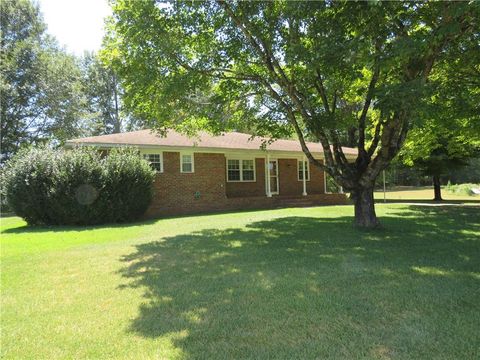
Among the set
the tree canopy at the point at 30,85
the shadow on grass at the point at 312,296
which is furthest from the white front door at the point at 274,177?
the tree canopy at the point at 30,85

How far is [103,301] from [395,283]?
158 inches

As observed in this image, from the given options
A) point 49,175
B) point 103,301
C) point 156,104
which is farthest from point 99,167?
point 103,301

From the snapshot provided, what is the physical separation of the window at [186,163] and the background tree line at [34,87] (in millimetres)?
17572

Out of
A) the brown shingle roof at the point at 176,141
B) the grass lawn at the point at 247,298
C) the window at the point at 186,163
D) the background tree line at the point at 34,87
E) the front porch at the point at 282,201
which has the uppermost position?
the background tree line at the point at 34,87

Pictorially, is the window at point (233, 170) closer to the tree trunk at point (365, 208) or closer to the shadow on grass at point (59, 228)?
the shadow on grass at point (59, 228)

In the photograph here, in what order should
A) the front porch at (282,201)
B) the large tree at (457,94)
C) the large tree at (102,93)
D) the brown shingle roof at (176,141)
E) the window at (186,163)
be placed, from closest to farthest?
the large tree at (457,94) < the brown shingle roof at (176,141) < the window at (186,163) < the front porch at (282,201) < the large tree at (102,93)

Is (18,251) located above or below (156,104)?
below

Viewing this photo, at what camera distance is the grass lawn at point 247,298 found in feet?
12.4

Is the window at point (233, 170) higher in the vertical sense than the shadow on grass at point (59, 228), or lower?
higher

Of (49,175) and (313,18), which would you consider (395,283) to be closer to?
(313,18)

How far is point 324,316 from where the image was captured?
4438 mm

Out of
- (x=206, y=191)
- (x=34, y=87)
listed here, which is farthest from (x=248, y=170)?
(x=34, y=87)

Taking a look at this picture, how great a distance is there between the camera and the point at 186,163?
18703mm

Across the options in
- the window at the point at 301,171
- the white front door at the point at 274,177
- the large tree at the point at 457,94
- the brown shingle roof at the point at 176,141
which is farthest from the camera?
the window at the point at 301,171
